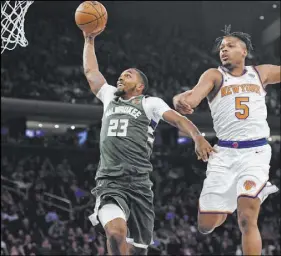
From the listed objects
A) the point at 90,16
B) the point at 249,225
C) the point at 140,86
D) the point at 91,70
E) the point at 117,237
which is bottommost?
the point at 117,237

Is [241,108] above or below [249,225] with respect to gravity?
above

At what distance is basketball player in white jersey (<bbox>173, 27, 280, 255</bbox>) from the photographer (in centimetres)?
611

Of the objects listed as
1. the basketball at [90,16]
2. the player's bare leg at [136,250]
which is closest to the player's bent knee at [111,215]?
the player's bare leg at [136,250]

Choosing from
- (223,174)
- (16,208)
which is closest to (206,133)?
(16,208)

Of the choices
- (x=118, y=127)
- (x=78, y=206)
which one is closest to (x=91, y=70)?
(x=118, y=127)

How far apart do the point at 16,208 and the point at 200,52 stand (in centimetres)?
1307

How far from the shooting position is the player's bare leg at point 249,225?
→ 564cm

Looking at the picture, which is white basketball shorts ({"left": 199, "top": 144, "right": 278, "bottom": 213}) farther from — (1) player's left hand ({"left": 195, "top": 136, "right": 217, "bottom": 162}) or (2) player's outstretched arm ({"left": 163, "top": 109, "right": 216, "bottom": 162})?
(1) player's left hand ({"left": 195, "top": 136, "right": 217, "bottom": 162})

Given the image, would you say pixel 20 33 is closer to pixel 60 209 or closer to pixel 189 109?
pixel 189 109

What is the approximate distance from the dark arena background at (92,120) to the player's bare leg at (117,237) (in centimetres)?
906

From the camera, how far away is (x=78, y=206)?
1864 centimetres

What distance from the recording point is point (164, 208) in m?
20.0

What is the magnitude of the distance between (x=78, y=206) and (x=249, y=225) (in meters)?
13.3

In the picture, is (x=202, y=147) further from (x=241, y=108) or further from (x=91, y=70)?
(x=91, y=70)
